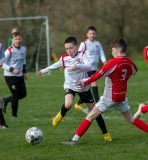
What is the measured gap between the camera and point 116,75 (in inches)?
290

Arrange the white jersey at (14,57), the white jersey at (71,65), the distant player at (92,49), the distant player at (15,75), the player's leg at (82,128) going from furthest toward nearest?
the distant player at (92,49)
the white jersey at (14,57)
the distant player at (15,75)
the white jersey at (71,65)
the player's leg at (82,128)

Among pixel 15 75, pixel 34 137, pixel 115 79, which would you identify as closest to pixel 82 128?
pixel 34 137

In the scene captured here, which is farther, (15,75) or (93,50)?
(93,50)

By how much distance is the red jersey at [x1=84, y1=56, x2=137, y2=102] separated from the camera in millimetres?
7230

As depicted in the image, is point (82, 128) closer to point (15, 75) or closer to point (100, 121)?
point (100, 121)

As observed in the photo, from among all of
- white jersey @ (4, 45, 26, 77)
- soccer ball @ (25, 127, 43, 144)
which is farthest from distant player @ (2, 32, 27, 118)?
soccer ball @ (25, 127, 43, 144)

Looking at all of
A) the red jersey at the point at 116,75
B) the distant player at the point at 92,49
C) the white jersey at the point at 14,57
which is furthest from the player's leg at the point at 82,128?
the distant player at the point at 92,49

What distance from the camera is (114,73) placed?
7.33 m

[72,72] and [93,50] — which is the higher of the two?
[72,72]

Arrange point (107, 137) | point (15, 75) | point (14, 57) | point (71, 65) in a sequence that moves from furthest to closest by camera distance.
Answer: point (14, 57), point (15, 75), point (71, 65), point (107, 137)

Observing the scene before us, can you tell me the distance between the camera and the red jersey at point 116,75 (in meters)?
7.23

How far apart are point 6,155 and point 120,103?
1.89 m

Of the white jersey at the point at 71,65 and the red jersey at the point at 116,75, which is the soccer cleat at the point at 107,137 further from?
the white jersey at the point at 71,65

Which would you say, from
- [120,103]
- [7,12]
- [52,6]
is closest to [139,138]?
[120,103]
